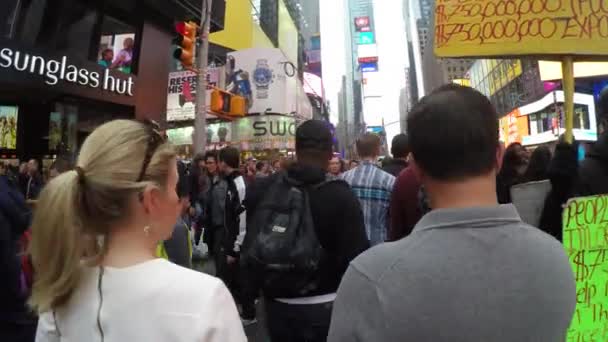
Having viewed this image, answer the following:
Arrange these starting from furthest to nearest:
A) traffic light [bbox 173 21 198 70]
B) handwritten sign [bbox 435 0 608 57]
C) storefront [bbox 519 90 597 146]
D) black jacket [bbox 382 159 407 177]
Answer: storefront [bbox 519 90 597 146], traffic light [bbox 173 21 198 70], black jacket [bbox 382 159 407 177], handwritten sign [bbox 435 0 608 57]

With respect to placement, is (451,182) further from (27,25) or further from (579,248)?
(27,25)

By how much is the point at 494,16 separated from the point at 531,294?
199cm

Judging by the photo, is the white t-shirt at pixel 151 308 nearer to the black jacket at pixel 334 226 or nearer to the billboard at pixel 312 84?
the black jacket at pixel 334 226

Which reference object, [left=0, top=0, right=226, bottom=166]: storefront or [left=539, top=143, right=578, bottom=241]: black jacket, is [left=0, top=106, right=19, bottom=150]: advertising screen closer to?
[left=0, top=0, right=226, bottom=166]: storefront

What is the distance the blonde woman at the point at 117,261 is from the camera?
1232 mm

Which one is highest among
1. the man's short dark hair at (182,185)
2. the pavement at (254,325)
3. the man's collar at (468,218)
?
the man's short dark hair at (182,185)

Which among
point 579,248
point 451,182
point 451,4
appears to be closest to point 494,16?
point 451,4

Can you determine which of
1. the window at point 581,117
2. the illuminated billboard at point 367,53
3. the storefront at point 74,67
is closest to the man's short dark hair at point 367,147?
the storefront at point 74,67

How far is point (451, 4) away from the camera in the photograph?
110 inches

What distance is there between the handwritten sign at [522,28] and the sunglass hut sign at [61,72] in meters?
11.4

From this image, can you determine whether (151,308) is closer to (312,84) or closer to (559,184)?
(559,184)

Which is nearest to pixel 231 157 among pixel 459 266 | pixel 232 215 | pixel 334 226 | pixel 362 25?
pixel 232 215

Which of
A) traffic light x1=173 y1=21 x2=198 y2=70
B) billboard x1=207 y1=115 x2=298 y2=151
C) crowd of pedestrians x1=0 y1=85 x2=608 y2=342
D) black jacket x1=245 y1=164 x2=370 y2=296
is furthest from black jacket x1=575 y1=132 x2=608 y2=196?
billboard x1=207 y1=115 x2=298 y2=151

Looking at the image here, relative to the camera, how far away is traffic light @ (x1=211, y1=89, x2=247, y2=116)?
1155 centimetres
